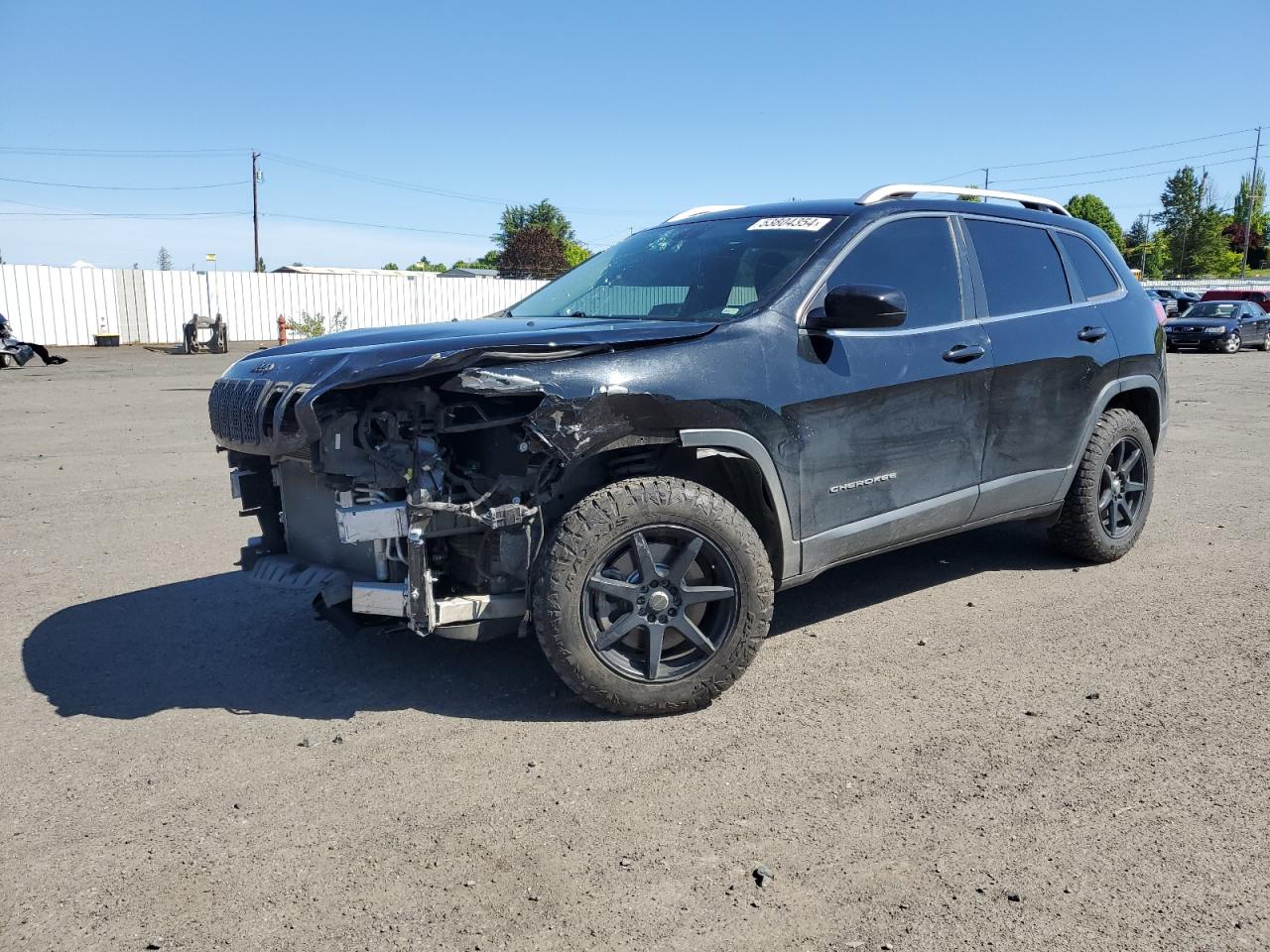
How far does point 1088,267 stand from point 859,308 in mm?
2432

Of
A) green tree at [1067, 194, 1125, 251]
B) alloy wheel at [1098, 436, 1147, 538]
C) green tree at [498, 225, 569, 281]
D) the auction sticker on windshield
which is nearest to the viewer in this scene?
the auction sticker on windshield

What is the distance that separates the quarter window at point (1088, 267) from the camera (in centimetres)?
552

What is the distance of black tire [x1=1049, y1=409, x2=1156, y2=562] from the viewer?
18.0 feet

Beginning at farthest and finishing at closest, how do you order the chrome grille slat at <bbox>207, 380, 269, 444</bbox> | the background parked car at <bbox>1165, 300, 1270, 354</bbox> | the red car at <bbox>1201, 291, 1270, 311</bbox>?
the red car at <bbox>1201, 291, 1270, 311</bbox> < the background parked car at <bbox>1165, 300, 1270, 354</bbox> < the chrome grille slat at <bbox>207, 380, 269, 444</bbox>

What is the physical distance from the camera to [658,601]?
3664 millimetres

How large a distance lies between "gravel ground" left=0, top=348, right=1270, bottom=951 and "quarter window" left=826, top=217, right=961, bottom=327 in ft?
A: 4.96

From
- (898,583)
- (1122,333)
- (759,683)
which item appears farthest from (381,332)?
(1122,333)

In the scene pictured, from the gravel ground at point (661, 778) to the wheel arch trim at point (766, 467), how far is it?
1.69ft

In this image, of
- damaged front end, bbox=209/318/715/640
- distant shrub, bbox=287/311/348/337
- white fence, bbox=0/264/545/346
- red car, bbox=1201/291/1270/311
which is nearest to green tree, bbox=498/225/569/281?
white fence, bbox=0/264/545/346

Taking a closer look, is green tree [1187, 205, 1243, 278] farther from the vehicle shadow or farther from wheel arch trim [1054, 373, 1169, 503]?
the vehicle shadow

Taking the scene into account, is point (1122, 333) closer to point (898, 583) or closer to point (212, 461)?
point (898, 583)

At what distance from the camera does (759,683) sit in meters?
4.09

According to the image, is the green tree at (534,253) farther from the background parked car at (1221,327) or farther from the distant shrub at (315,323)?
the background parked car at (1221,327)

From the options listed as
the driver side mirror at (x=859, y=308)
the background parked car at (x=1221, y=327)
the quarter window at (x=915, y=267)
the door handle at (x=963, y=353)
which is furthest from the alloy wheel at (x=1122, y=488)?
the background parked car at (x=1221, y=327)
